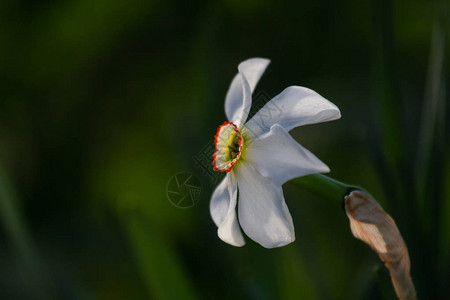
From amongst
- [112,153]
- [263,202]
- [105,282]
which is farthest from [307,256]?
[112,153]

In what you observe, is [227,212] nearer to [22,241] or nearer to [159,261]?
[159,261]

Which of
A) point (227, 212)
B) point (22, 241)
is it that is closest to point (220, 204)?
point (227, 212)

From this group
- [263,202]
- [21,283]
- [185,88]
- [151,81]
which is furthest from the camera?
[151,81]

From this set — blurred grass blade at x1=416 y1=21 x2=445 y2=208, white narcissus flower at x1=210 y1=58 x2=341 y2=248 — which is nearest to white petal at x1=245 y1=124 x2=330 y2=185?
white narcissus flower at x1=210 y1=58 x2=341 y2=248

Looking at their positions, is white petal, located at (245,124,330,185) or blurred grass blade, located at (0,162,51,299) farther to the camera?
blurred grass blade, located at (0,162,51,299)

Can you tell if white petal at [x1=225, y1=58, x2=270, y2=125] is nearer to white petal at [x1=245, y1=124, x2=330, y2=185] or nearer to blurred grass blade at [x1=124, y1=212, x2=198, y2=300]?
white petal at [x1=245, y1=124, x2=330, y2=185]

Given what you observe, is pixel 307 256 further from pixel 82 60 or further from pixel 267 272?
pixel 82 60

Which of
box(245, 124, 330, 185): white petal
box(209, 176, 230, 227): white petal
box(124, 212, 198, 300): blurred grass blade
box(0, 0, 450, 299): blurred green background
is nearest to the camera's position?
box(245, 124, 330, 185): white petal
